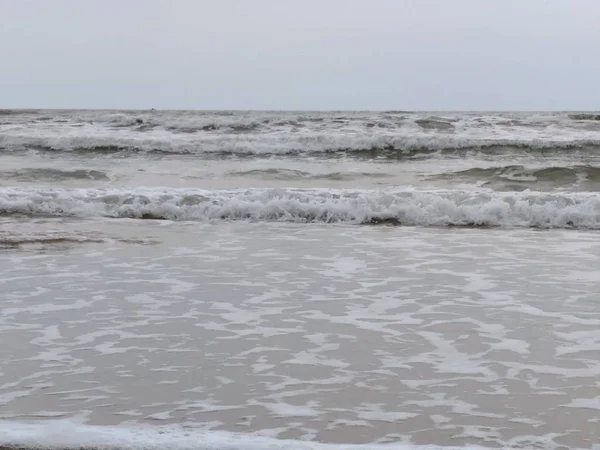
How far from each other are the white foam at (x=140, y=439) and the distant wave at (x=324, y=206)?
5.00 meters

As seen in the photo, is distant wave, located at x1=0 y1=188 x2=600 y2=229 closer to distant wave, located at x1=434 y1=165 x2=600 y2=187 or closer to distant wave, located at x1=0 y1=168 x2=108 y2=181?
distant wave, located at x1=0 y1=168 x2=108 y2=181

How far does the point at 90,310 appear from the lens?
4070 millimetres

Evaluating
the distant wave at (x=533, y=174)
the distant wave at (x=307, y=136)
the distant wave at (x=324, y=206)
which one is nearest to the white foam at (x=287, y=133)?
the distant wave at (x=307, y=136)

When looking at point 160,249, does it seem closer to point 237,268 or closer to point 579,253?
point 237,268

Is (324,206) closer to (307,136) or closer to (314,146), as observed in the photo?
(314,146)

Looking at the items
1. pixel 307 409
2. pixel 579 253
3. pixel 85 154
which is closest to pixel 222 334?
pixel 307 409

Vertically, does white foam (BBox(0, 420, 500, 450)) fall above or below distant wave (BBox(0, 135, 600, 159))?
below

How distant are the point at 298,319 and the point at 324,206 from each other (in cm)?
385

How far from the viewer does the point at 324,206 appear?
303 inches

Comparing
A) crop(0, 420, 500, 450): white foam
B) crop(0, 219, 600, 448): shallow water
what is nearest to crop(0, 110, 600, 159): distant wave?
crop(0, 219, 600, 448): shallow water

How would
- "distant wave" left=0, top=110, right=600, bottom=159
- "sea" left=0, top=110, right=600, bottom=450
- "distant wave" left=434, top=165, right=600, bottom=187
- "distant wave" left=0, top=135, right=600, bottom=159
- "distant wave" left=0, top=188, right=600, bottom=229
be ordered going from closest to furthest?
"sea" left=0, top=110, right=600, bottom=450 < "distant wave" left=0, top=188, right=600, bottom=229 < "distant wave" left=434, top=165, right=600, bottom=187 < "distant wave" left=0, top=135, right=600, bottom=159 < "distant wave" left=0, top=110, right=600, bottom=159

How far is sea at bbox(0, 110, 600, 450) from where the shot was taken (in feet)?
8.61

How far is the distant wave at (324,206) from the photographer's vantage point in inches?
290

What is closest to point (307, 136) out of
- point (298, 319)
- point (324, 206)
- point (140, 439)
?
point (324, 206)
